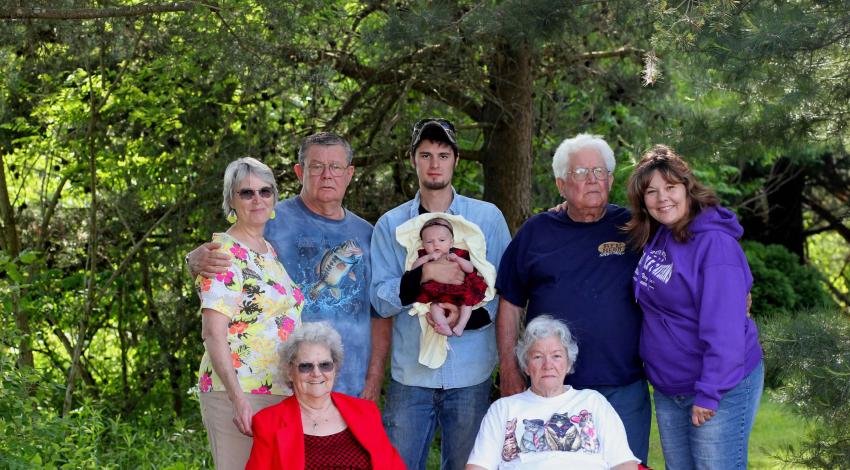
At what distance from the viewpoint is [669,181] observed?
339 centimetres

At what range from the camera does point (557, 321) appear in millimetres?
3576

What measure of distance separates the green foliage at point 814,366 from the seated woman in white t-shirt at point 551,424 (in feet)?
3.25

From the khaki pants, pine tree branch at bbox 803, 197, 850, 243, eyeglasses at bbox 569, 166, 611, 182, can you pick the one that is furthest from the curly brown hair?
pine tree branch at bbox 803, 197, 850, 243

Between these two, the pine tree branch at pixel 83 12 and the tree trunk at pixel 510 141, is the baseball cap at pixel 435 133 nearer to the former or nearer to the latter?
the pine tree branch at pixel 83 12

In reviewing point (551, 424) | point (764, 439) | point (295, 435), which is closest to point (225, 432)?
point (295, 435)

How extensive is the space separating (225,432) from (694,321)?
169 centimetres

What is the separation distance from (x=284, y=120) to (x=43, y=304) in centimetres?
216

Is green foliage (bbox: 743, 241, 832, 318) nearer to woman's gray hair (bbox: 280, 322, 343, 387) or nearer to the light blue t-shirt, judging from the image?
the light blue t-shirt

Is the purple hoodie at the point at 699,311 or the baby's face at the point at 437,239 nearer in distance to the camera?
the purple hoodie at the point at 699,311

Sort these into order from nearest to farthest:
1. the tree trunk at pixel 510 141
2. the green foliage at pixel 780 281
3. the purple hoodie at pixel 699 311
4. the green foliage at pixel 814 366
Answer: the purple hoodie at pixel 699 311 → the green foliage at pixel 814 366 → the tree trunk at pixel 510 141 → the green foliage at pixel 780 281

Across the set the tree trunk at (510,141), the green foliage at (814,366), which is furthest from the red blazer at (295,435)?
the tree trunk at (510,141)

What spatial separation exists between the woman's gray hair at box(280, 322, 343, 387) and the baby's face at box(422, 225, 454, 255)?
0.52m

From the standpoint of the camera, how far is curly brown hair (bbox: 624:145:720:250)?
3393mm

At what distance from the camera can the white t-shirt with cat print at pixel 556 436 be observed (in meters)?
3.49
